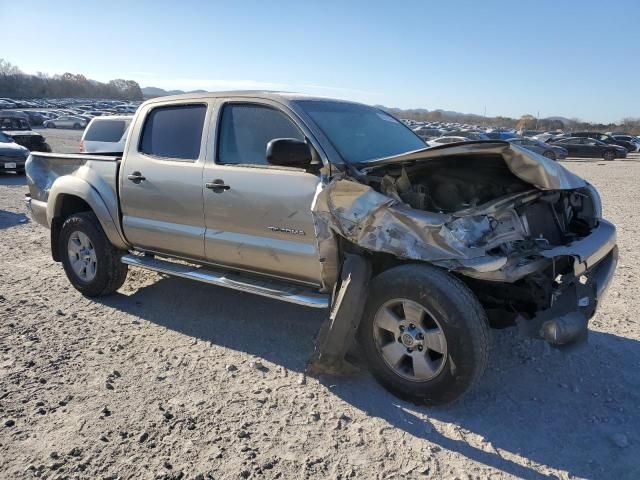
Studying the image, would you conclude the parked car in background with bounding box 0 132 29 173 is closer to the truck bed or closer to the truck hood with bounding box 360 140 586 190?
the truck bed

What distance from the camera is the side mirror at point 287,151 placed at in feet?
11.5

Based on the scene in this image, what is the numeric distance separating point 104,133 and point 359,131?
10432 mm

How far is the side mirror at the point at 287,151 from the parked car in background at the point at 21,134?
17.4 meters

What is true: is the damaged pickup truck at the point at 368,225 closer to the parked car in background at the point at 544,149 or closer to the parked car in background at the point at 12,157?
the parked car in background at the point at 12,157

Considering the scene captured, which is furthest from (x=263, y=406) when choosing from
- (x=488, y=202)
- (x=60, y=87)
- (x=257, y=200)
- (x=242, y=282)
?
(x=60, y=87)

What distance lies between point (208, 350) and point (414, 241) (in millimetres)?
1969

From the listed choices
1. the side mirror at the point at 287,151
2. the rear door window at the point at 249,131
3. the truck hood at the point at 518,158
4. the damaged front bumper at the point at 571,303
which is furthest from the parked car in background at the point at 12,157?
the damaged front bumper at the point at 571,303

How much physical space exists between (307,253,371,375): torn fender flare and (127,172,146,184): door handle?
2.23m

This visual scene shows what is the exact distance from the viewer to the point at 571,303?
3.29 m

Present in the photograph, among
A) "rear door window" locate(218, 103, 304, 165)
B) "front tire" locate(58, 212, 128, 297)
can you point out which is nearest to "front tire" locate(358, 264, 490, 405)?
"rear door window" locate(218, 103, 304, 165)

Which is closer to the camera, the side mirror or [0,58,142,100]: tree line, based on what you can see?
the side mirror

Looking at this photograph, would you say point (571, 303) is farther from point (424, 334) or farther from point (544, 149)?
point (544, 149)

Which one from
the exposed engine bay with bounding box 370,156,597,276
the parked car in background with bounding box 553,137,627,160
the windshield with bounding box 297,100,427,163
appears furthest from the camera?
the parked car in background with bounding box 553,137,627,160

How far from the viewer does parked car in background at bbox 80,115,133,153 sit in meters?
12.7
